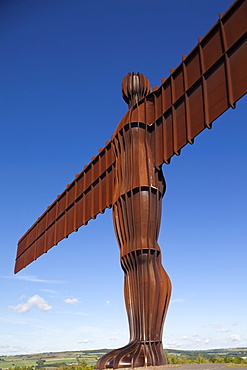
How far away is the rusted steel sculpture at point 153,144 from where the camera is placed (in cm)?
1171

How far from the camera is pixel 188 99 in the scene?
13.2m

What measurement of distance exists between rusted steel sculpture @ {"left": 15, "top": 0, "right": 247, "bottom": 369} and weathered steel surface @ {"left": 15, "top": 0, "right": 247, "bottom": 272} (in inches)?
1.2

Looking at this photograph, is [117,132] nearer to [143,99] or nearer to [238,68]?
[143,99]

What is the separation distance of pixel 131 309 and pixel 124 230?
104 inches

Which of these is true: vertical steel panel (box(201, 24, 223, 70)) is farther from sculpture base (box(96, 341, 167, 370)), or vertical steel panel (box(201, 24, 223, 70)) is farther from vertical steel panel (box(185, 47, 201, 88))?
sculpture base (box(96, 341, 167, 370))

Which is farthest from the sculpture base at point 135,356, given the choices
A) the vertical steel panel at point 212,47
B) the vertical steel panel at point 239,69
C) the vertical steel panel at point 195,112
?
the vertical steel panel at point 212,47

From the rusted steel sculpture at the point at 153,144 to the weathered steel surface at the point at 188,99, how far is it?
29 mm

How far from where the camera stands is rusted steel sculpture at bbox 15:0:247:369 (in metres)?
11.7

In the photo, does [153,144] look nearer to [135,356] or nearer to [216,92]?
[216,92]

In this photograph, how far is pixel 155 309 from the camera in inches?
497

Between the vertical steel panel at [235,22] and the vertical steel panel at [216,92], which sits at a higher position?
the vertical steel panel at [235,22]

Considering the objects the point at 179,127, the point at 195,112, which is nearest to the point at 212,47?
the point at 195,112

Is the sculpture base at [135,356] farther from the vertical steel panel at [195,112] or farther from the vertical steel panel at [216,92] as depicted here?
the vertical steel panel at [216,92]

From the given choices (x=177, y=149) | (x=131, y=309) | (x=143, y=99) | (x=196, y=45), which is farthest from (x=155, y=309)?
(x=196, y=45)
